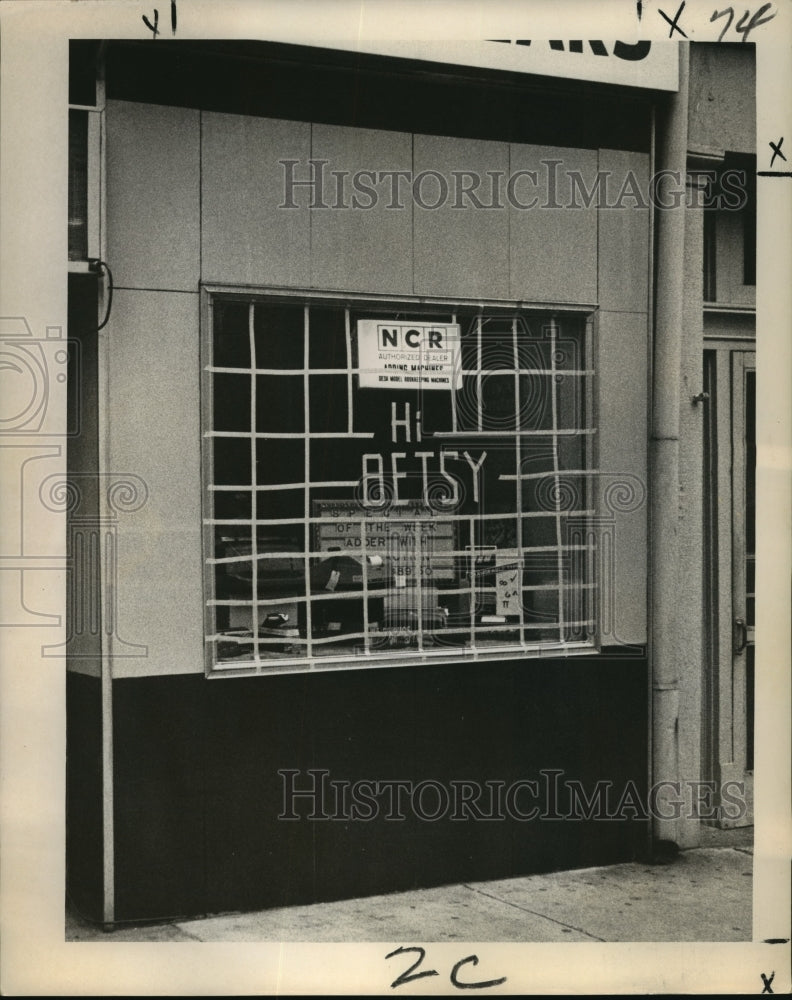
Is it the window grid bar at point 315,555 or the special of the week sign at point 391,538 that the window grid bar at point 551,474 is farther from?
the special of the week sign at point 391,538

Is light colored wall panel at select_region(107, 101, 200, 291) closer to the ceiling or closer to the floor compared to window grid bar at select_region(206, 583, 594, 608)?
closer to the ceiling

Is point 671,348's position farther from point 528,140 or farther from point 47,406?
point 47,406

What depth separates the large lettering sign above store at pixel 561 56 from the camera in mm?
6047

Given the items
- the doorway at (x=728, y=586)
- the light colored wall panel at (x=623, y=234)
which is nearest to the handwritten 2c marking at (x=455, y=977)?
the doorway at (x=728, y=586)

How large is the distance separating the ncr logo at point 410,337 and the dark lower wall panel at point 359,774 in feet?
5.37

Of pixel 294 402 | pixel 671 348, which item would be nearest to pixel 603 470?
pixel 671 348

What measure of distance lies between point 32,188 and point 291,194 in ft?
4.21

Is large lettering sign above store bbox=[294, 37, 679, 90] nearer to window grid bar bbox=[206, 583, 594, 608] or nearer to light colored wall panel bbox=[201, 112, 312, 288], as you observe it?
light colored wall panel bbox=[201, 112, 312, 288]

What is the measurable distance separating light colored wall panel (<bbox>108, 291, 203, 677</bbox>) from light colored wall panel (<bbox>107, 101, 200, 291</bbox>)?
0.12 meters

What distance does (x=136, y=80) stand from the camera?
19.5ft

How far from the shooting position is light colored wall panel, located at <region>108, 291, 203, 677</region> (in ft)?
19.6

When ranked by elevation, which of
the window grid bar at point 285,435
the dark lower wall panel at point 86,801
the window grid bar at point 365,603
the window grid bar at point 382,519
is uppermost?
the window grid bar at point 285,435

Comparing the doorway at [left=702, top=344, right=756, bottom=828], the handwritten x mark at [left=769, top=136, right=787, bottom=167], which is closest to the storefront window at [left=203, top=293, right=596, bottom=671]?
the doorway at [left=702, top=344, right=756, bottom=828]

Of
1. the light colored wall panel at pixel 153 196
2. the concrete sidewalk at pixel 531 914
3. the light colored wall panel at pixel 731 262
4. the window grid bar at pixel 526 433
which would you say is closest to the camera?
the light colored wall panel at pixel 153 196
